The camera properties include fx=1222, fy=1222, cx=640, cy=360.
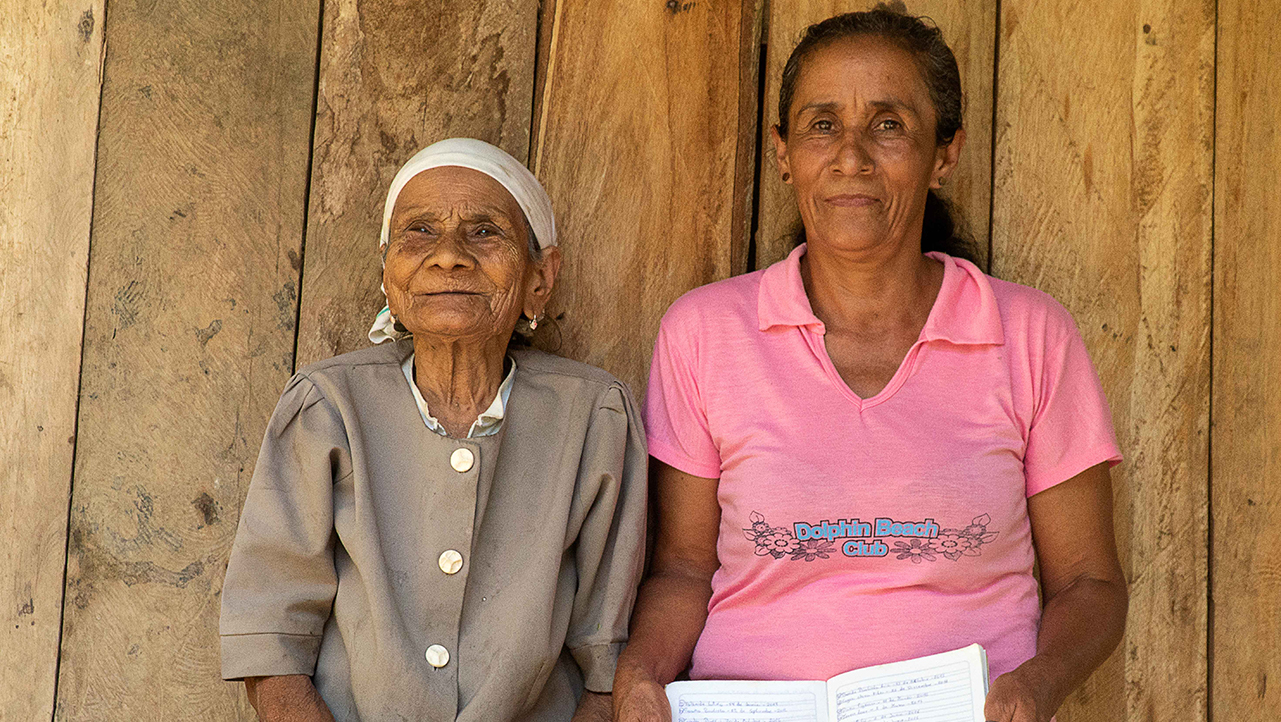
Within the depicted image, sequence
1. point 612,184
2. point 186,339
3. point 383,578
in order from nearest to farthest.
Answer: point 383,578
point 186,339
point 612,184

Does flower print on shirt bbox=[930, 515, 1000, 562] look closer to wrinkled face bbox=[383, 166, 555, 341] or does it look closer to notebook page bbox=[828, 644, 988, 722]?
notebook page bbox=[828, 644, 988, 722]

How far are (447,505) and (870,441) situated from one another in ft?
2.56

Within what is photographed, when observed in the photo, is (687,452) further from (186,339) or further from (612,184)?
(186,339)

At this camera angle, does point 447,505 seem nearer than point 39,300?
Yes

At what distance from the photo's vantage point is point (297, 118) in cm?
261

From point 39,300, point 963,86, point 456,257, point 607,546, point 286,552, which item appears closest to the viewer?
point 286,552

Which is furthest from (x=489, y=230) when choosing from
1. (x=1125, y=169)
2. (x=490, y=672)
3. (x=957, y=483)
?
(x=1125, y=169)

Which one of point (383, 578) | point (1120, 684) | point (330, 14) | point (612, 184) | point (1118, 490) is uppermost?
point (330, 14)

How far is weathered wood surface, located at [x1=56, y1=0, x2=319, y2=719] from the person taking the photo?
97.1 inches

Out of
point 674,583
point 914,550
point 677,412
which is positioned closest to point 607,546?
point 674,583

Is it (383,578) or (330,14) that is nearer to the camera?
(383,578)

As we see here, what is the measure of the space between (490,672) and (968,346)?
1079 mm

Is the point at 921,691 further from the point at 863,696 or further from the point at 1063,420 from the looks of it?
the point at 1063,420

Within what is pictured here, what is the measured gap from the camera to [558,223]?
2.70 meters
